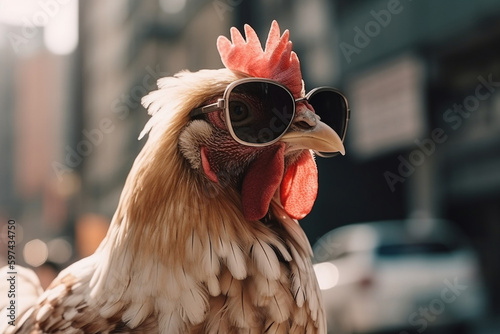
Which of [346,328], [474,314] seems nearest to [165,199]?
[346,328]

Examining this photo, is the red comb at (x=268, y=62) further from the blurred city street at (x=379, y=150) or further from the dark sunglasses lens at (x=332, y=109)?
the blurred city street at (x=379, y=150)

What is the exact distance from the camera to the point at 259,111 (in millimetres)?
1598

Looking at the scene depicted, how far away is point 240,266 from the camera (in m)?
1.52

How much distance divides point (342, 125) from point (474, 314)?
314 inches

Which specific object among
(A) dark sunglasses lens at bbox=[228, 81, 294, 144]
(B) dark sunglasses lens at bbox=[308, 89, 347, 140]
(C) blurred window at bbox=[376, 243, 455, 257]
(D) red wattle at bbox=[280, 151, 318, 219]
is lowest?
(C) blurred window at bbox=[376, 243, 455, 257]

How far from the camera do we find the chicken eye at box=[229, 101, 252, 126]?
158 cm

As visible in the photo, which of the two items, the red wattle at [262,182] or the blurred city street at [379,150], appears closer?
the red wattle at [262,182]

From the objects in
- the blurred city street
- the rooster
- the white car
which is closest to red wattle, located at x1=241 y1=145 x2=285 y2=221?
the rooster

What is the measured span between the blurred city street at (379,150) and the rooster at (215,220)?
4938 millimetres

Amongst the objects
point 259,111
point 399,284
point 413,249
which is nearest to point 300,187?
point 259,111

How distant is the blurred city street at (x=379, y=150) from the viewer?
8508mm

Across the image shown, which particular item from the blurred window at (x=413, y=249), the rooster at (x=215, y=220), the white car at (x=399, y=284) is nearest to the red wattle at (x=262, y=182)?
the rooster at (x=215, y=220)

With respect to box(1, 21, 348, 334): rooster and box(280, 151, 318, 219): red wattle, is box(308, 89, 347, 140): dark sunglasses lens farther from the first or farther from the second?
box(280, 151, 318, 219): red wattle

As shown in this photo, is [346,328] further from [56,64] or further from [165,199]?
[56,64]
